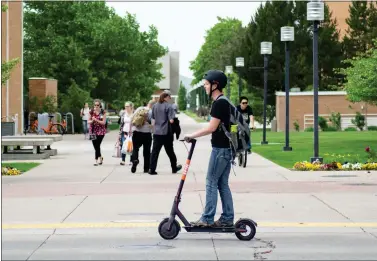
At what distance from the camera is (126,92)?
73750 mm

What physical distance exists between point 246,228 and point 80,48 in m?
51.0

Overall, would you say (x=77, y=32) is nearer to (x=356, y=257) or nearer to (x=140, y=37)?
(x=140, y=37)

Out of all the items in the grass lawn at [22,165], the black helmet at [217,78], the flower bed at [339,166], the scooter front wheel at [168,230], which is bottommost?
the scooter front wheel at [168,230]

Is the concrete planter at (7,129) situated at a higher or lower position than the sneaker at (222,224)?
higher

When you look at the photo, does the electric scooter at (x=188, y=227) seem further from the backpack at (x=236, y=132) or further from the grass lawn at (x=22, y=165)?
the grass lawn at (x=22, y=165)

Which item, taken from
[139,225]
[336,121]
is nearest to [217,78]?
[139,225]

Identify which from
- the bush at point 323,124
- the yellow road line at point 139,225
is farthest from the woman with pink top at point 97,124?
the bush at point 323,124

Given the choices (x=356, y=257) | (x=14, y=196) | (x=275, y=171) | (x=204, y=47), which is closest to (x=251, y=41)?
(x=275, y=171)

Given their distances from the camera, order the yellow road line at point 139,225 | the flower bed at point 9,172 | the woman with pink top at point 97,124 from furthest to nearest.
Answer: the woman with pink top at point 97,124 → the flower bed at point 9,172 → the yellow road line at point 139,225

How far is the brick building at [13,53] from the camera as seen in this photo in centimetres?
4739

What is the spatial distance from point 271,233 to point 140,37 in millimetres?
69723

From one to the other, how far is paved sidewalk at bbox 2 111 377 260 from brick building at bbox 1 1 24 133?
2748 centimetres

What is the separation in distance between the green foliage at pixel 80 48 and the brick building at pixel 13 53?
6.36 metres

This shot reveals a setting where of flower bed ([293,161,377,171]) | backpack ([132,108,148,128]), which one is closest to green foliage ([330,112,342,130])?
flower bed ([293,161,377,171])
